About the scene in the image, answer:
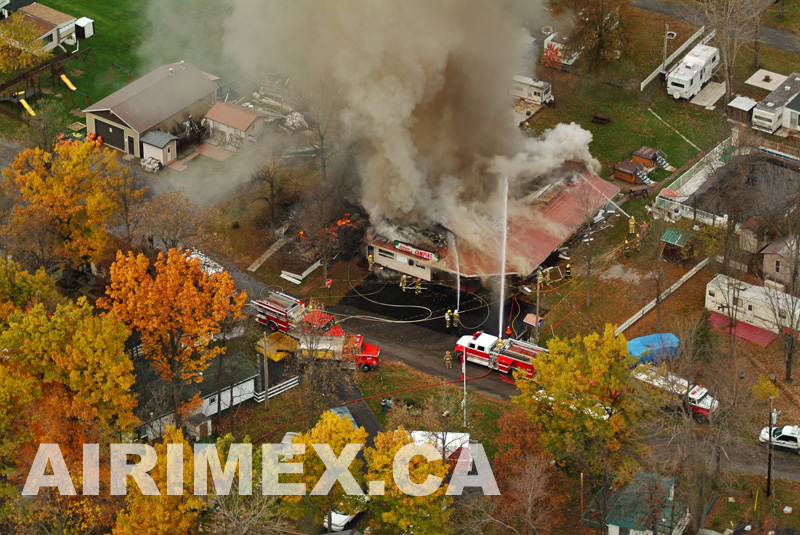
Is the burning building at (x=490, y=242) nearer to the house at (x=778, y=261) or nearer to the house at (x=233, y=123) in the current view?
the house at (x=778, y=261)

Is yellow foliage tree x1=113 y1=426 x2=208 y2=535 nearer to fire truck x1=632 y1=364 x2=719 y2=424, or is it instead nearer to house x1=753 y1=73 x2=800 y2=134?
fire truck x1=632 y1=364 x2=719 y2=424

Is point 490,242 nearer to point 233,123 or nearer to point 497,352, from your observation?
point 497,352

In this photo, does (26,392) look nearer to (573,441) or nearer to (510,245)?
(573,441)

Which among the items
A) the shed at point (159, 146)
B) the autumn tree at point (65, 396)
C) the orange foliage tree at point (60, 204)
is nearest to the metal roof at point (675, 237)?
the orange foliage tree at point (60, 204)

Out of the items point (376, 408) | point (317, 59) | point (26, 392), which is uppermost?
point (317, 59)

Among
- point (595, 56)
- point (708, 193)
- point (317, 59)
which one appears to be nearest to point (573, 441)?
point (708, 193)

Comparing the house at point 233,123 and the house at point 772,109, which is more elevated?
the house at point 772,109
